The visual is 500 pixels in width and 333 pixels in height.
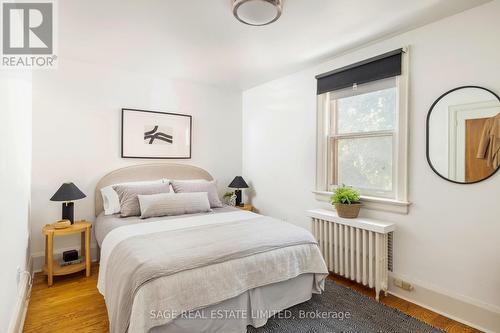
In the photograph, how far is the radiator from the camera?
7.95ft

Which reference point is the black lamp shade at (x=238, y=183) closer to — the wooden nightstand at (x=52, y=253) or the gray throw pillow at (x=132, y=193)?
the gray throw pillow at (x=132, y=193)

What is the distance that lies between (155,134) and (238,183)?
4.60ft

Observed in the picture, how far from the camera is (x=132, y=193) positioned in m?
3.05

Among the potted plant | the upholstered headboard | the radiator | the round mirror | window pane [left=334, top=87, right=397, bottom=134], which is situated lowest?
the radiator

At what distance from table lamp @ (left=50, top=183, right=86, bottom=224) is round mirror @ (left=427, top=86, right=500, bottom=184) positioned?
11.4 ft

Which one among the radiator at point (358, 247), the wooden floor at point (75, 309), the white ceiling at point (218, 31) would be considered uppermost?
the white ceiling at point (218, 31)

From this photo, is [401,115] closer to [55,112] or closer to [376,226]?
[376,226]

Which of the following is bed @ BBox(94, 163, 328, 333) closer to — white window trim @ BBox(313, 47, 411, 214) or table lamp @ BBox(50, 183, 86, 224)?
table lamp @ BBox(50, 183, 86, 224)

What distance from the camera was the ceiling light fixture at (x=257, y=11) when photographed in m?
1.84

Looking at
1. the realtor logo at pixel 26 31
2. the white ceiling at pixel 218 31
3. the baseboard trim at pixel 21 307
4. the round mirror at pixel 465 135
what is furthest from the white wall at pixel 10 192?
the round mirror at pixel 465 135

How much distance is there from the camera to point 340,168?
312 cm

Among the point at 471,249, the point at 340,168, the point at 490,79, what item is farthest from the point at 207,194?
→ the point at 490,79

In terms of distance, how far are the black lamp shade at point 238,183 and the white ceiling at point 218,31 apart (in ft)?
5.41

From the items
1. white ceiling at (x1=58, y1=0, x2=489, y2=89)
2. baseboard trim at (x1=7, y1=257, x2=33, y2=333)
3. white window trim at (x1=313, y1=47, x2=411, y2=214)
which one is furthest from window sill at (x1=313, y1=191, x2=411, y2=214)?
baseboard trim at (x1=7, y1=257, x2=33, y2=333)
